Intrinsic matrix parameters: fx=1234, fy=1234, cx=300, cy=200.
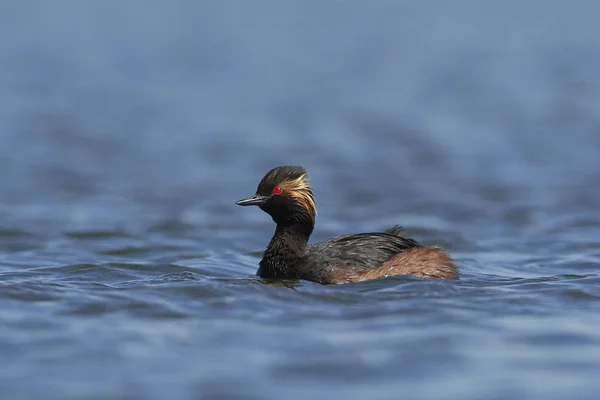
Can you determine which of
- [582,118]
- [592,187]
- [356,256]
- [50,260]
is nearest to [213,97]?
[582,118]

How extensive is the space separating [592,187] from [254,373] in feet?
35.9

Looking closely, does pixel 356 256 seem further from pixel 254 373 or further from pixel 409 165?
pixel 409 165

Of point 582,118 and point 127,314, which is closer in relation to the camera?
point 127,314

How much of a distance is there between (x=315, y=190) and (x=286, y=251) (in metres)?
6.45

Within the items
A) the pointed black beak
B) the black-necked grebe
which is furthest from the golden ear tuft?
the pointed black beak

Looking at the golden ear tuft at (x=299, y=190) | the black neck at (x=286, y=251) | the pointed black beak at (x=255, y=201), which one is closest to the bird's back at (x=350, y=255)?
the black neck at (x=286, y=251)

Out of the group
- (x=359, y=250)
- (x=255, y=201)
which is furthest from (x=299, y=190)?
(x=359, y=250)

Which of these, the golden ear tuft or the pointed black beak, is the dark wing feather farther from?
the pointed black beak

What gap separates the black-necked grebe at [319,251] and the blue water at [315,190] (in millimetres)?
319

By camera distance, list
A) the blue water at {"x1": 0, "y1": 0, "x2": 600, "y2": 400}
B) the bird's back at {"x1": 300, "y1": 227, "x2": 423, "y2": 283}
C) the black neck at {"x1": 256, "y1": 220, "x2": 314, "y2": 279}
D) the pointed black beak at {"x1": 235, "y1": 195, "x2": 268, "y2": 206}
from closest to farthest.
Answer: the blue water at {"x1": 0, "y1": 0, "x2": 600, "y2": 400}, the bird's back at {"x1": 300, "y1": 227, "x2": 423, "y2": 283}, the black neck at {"x1": 256, "y1": 220, "x2": 314, "y2": 279}, the pointed black beak at {"x1": 235, "y1": 195, "x2": 268, "y2": 206}

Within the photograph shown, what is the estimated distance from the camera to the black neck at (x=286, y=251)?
40.2ft

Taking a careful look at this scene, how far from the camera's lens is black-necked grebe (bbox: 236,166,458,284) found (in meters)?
11.9

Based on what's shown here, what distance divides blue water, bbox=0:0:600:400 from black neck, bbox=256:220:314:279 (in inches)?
14.1

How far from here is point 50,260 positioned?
1371 cm
